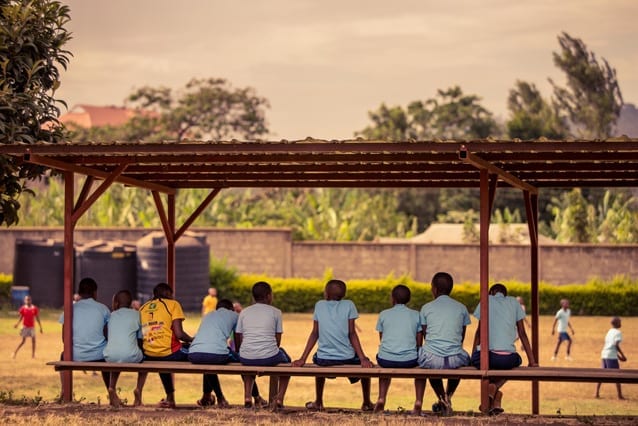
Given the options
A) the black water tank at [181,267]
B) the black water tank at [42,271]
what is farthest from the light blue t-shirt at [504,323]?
the black water tank at [42,271]

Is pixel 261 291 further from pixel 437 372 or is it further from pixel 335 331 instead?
pixel 437 372

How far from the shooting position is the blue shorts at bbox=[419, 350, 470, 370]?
12.9 meters

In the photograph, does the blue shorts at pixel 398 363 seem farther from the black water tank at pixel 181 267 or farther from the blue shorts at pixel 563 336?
the black water tank at pixel 181 267

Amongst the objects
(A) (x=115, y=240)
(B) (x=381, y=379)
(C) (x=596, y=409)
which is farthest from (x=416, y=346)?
(A) (x=115, y=240)

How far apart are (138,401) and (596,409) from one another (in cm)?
909

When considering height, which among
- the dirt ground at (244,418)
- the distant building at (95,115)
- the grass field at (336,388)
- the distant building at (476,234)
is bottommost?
the grass field at (336,388)

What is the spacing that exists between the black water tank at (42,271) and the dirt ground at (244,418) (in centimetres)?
2440

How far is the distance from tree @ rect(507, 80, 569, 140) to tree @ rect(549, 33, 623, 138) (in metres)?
1.05

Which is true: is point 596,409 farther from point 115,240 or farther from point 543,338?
point 115,240

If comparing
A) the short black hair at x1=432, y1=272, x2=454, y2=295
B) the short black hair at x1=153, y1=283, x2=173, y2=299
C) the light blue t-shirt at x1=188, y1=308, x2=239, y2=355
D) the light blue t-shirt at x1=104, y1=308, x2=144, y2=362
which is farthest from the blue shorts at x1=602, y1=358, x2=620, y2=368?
Result: the light blue t-shirt at x1=104, y1=308, x2=144, y2=362

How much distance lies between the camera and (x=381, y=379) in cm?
1296

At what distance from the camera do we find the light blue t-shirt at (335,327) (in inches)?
511

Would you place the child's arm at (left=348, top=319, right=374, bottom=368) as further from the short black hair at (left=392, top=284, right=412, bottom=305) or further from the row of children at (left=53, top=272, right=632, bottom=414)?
the short black hair at (left=392, top=284, right=412, bottom=305)

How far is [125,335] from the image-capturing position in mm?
13555
